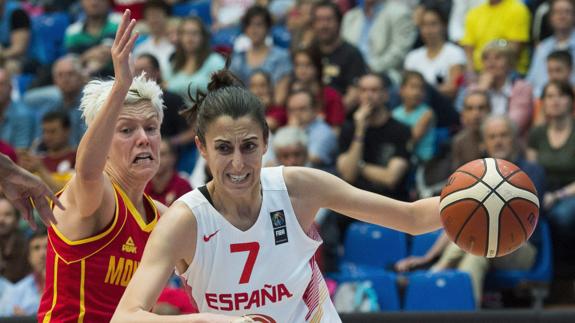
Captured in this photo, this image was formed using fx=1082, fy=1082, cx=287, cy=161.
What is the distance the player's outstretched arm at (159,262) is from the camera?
3.89m

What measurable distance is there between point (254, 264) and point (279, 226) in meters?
0.19

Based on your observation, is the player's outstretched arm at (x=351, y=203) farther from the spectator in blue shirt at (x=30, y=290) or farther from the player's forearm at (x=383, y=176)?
the player's forearm at (x=383, y=176)

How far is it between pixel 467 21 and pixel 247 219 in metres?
6.67

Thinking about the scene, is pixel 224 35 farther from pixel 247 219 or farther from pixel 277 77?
pixel 247 219

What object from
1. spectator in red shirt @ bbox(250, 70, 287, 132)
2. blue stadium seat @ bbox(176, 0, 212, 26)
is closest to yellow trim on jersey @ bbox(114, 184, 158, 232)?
spectator in red shirt @ bbox(250, 70, 287, 132)

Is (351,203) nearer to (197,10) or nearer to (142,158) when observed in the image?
(142,158)

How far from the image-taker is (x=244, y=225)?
4.31 meters

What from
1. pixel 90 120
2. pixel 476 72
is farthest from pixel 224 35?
pixel 90 120

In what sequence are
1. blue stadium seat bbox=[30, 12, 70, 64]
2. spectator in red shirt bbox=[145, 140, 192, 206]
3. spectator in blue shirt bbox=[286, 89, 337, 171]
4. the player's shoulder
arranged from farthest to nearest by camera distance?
1. blue stadium seat bbox=[30, 12, 70, 64]
2. spectator in blue shirt bbox=[286, 89, 337, 171]
3. spectator in red shirt bbox=[145, 140, 192, 206]
4. the player's shoulder

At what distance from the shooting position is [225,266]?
13.9ft

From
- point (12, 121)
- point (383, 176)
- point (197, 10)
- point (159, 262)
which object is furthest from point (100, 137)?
point (197, 10)

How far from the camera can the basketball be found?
171 inches

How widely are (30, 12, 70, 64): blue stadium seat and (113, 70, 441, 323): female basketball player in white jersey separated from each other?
28.5 ft

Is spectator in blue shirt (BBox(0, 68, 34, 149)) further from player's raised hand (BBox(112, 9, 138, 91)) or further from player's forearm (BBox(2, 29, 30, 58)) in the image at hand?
player's raised hand (BBox(112, 9, 138, 91))
